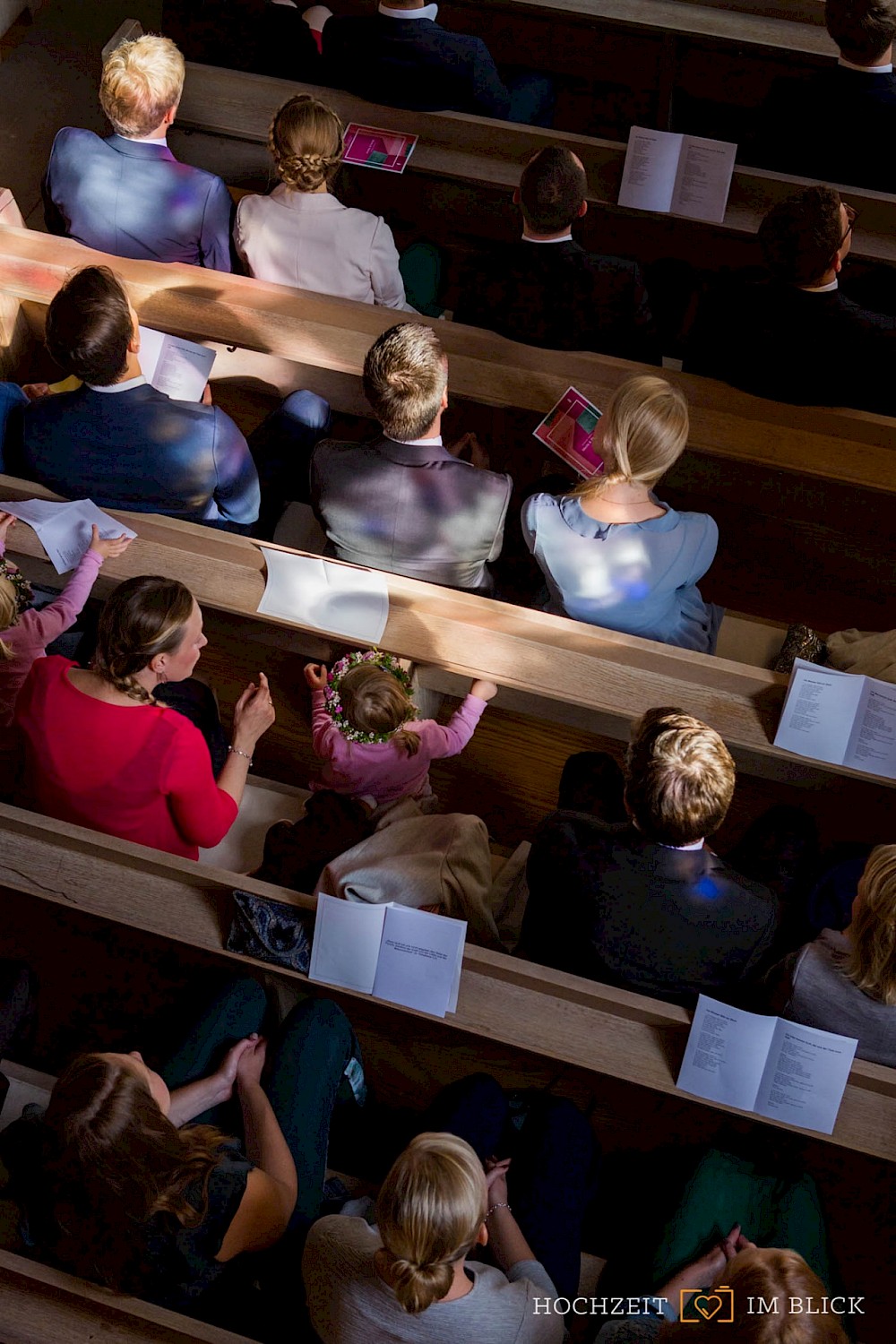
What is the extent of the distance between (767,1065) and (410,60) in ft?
9.88

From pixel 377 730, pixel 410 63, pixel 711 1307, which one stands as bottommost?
pixel 711 1307

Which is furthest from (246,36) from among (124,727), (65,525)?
(124,727)

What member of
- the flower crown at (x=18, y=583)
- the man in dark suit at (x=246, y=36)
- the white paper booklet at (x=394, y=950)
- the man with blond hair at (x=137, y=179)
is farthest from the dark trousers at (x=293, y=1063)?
the man in dark suit at (x=246, y=36)

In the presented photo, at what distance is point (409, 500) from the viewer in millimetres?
2504

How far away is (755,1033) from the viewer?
1831 millimetres

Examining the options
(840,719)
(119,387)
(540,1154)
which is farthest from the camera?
(119,387)

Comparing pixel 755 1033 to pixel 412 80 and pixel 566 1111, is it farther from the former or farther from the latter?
pixel 412 80

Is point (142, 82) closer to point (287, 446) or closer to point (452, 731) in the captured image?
point (287, 446)

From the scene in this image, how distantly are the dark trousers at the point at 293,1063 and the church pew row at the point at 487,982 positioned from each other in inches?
4.1

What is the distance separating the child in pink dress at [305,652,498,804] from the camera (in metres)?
2.38

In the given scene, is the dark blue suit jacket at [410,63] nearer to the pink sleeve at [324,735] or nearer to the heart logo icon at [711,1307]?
the pink sleeve at [324,735]

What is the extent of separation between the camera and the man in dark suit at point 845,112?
318cm

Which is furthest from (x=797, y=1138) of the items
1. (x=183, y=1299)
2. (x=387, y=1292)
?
(x=183, y=1299)

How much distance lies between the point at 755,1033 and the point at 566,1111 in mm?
442
